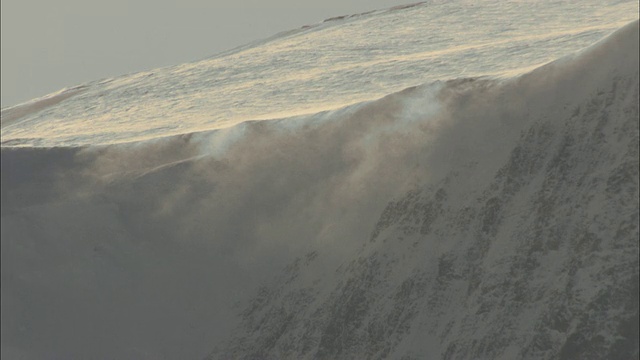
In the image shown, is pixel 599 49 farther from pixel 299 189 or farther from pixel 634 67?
pixel 299 189

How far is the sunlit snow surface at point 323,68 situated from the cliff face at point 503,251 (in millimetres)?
470

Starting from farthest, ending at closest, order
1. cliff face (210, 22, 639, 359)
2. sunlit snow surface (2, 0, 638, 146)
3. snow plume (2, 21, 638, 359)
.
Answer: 1. sunlit snow surface (2, 0, 638, 146)
2. snow plume (2, 21, 638, 359)
3. cliff face (210, 22, 639, 359)

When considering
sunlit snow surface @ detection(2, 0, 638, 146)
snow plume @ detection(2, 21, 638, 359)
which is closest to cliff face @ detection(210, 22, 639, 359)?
snow plume @ detection(2, 21, 638, 359)

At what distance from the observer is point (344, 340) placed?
554 centimetres

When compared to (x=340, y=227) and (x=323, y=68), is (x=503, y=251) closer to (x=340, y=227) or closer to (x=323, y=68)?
(x=340, y=227)

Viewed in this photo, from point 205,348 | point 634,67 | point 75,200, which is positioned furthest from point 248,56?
point 634,67

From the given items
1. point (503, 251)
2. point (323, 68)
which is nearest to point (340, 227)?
point (503, 251)

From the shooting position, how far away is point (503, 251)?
535 cm

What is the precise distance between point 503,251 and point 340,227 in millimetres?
807

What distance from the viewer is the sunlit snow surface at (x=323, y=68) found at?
20.8 ft

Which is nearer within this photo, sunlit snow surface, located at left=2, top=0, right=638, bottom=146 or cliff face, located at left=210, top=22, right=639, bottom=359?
cliff face, located at left=210, top=22, right=639, bottom=359

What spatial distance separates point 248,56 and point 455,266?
3118mm

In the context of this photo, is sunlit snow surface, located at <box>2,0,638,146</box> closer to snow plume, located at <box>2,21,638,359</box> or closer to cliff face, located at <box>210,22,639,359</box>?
snow plume, located at <box>2,21,638,359</box>

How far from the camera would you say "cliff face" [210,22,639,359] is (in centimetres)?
506
